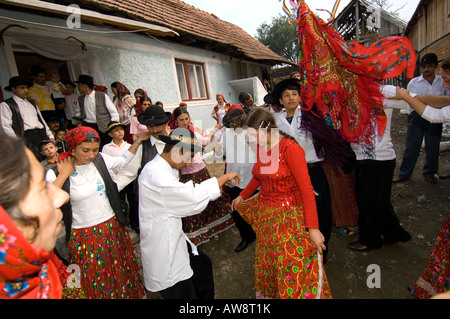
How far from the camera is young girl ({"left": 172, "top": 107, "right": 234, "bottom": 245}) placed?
362cm

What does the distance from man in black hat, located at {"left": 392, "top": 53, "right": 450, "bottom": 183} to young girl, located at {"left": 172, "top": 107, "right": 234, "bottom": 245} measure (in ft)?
11.4

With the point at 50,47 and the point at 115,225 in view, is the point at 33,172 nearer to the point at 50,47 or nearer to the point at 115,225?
the point at 115,225

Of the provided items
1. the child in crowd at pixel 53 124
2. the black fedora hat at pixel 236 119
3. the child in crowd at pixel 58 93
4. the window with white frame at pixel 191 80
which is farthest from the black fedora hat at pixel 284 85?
the window with white frame at pixel 191 80

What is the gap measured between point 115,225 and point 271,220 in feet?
5.03

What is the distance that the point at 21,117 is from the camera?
13.2ft

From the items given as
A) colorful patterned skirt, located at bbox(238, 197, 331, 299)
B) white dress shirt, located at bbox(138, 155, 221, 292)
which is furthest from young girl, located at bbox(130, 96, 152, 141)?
colorful patterned skirt, located at bbox(238, 197, 331, 299)

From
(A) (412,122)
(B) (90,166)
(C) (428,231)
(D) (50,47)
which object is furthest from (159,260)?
(D) (50,47)

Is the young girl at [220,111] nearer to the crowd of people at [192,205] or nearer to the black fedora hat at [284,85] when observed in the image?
the crowd of people at [192,205]

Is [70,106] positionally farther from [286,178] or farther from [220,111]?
[286,178]

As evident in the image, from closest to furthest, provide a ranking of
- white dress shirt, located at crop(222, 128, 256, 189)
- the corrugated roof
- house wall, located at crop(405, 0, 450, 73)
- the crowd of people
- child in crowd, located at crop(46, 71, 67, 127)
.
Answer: the crowd of people < white dress shirt, located at crop(222, 128, 256, 189) < the corrugated roof < child in crowd, located at crop(46, 71, 67, 127) < house wall, located at crop(405, 0, 450, 73)

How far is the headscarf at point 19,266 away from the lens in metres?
0.76

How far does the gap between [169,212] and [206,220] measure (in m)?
1.95

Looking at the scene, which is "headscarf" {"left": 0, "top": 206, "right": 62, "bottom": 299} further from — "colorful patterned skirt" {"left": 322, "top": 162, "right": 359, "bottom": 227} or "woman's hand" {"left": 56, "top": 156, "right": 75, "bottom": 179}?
"colorful patterned skirt" {"left": 322, "top": 162, "right": 359, "bottom": 227}

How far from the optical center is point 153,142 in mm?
3258
